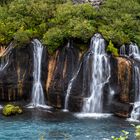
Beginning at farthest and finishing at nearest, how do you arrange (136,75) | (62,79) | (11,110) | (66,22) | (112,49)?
(66,22)
(62,79)
(112,49)
(136,75)
(11,110)

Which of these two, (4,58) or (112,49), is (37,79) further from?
(112,49)

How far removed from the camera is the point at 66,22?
2938cm

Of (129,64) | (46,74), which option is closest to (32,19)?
(46,74)

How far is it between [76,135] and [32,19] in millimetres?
12827

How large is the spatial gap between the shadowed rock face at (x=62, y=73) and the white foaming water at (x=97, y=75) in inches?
50.8

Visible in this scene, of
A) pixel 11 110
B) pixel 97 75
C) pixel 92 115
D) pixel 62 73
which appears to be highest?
pixel 62 73

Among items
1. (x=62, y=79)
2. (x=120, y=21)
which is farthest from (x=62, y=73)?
(x=120, y=21)

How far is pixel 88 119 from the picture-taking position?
24.8 meters

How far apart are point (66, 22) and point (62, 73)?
417 centimetres

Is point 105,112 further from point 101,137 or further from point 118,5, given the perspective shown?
point 118,5

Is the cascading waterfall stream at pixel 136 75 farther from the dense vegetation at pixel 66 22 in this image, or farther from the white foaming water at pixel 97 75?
the white foaming water at pixel 97 75

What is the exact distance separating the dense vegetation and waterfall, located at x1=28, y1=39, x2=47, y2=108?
0.69 metres

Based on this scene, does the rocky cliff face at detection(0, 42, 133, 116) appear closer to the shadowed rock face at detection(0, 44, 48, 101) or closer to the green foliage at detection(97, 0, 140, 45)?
the shadowed rock face at detection(0, 44, 48, 101)

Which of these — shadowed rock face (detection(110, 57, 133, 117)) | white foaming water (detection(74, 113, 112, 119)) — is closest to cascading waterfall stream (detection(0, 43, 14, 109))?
white foaming water (detection(74, 113, 112, 119))
